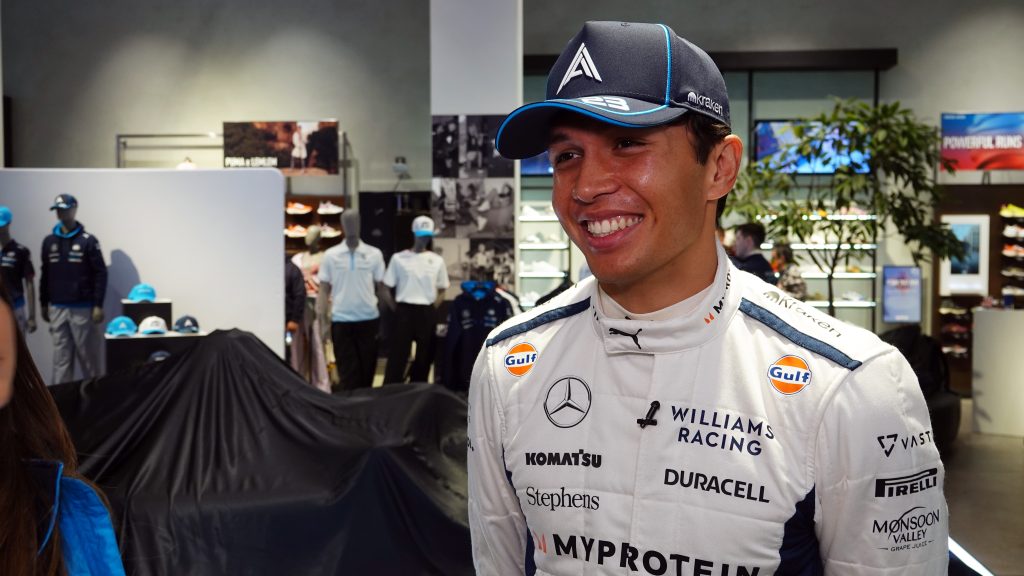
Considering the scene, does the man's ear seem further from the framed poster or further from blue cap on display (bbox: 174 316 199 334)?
Result: the framed poster

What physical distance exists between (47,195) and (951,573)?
693cm

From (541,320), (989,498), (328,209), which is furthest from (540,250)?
(541,320)

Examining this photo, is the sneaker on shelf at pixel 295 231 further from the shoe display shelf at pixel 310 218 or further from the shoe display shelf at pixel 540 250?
the shoe display shelf at pixel 540 250

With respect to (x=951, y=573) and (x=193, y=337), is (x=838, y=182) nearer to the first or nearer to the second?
(x=193, y=337)

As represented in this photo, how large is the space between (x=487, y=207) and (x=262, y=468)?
5153 mm

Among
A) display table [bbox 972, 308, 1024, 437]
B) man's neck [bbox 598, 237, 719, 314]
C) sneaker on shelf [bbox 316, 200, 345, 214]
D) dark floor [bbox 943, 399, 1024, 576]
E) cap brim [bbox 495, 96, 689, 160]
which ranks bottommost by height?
dark floor [bbox 943, 399, 1024, 576]

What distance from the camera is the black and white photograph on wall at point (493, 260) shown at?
8383 millimetres

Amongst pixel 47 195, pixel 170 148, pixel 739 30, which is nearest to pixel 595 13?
pixel 739 30

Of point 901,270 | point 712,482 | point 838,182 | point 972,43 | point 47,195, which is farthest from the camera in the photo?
point 972,43

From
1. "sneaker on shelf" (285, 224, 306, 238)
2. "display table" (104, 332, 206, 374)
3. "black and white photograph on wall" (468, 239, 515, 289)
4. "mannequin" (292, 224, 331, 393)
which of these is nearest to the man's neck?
"display table" (104, 332, 206, 374)

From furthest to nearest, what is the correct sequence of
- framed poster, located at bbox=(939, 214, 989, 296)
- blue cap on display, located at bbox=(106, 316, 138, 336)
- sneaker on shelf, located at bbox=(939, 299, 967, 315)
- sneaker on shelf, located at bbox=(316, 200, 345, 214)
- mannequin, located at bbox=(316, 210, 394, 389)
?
sneaker on shelf, located at bbox=(316, 200, 345, 214)
sneaker on shelf, located at bbox=(939, 299, 967, 315)
framed poster, located at bbox=(939, 214, 989, 296)
mannequin, located at bbox=(316, 210, 394, 389)
blue cap on display, located at bbox=(106, 316, 138, 336)

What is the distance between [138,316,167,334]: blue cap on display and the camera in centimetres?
591

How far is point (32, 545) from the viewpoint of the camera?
1.07 meters

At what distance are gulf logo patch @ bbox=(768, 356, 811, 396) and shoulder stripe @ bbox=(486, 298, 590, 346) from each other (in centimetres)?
28
